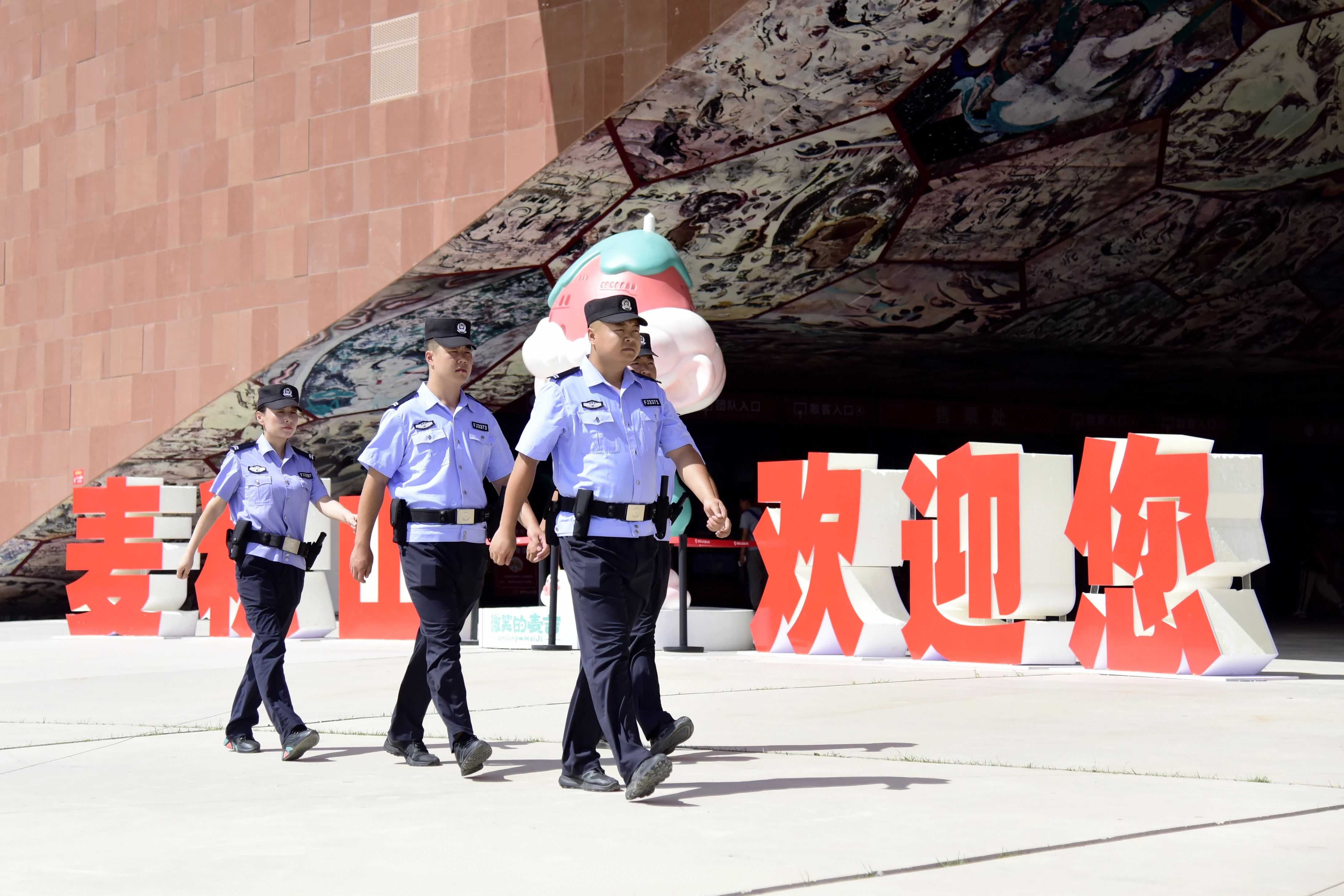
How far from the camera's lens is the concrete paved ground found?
3.29 meters

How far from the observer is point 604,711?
4484 millimetres

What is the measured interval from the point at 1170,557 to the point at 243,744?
5.25 metres

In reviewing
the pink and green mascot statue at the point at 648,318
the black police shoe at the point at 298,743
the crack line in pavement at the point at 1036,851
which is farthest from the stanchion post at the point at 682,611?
the crack line in pavement at the point at 1036,851

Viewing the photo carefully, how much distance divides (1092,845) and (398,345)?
40.2 ft

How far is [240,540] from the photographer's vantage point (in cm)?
585

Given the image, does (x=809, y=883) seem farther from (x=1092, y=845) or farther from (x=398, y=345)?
(x=398, y=345)

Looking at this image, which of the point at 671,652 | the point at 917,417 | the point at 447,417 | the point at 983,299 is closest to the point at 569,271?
the point at 671,652

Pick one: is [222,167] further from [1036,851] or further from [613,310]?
[1036,851]

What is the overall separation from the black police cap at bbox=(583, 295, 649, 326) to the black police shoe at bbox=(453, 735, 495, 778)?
144 centimetres

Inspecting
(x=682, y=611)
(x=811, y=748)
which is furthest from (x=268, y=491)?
(x=682, y=611)

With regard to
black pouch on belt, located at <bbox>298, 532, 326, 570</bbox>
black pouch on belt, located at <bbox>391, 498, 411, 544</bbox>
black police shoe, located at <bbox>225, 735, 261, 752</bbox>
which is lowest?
black police shoe, located at <bbox>225, 735, 261, 752</bbox>

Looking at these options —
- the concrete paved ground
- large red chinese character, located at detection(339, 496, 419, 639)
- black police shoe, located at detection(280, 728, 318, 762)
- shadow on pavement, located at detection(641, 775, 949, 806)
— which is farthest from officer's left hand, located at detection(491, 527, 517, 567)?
large red chinese character, located at detection(339, 496, 419, 639)

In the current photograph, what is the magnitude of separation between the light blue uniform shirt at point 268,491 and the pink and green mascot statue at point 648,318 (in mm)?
3614

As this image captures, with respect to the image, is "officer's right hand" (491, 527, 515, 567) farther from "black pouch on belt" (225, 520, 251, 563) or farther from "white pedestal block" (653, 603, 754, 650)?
"white pedestal block" (653, 603, 754, 650)
